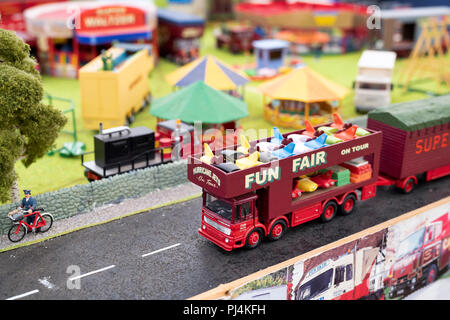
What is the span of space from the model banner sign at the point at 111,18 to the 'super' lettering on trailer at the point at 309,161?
24226 millimetres

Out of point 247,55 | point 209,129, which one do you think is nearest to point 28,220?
point 209,129

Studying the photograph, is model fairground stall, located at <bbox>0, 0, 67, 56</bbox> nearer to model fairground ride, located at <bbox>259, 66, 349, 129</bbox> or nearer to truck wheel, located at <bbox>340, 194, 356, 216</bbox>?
model fairground ride, located at <bbox>259, 66, 349, 129</bbox>

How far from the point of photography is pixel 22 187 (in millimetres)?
21359

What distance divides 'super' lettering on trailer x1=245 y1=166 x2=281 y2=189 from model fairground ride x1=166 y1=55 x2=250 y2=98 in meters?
13.3

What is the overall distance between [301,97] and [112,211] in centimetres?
1243

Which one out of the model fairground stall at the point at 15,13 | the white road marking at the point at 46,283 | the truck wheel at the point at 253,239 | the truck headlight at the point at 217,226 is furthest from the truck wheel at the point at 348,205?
the model fairground stall at the point at 15,13

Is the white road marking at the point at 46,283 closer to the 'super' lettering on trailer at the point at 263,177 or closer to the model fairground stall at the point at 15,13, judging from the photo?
the 'super' lettering on trailer at the point at 263,177

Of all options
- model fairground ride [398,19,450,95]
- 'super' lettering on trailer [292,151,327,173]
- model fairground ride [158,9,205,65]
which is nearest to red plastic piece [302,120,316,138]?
'super' lettering on trailer [292,151,327,173]

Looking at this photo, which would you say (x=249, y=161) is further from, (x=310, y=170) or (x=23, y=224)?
(x=23, y=224)

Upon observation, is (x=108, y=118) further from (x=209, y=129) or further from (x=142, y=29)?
(x=142, y=29)

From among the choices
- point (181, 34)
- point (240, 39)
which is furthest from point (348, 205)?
point (240, 39)

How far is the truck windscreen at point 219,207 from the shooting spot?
16.5 meters

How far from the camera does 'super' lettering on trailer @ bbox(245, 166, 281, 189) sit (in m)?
15.9

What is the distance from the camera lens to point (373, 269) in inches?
681
